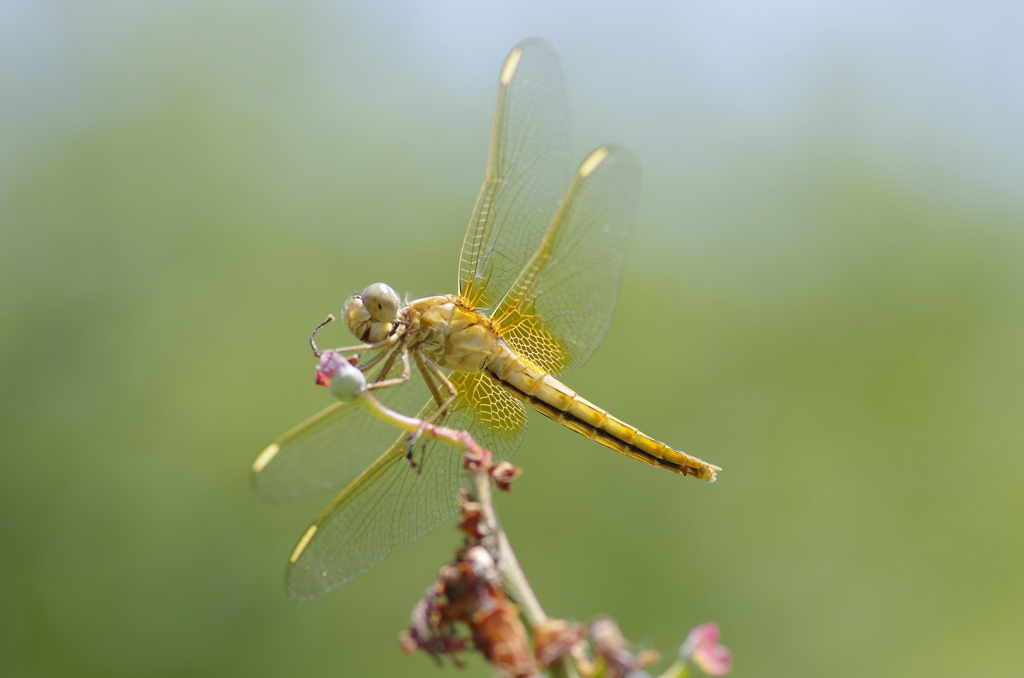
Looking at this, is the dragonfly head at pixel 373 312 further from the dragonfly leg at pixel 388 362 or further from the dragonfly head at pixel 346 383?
the dragonfly head at pixel 346 383

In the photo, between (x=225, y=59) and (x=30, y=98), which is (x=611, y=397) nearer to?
(x=225, y=59)

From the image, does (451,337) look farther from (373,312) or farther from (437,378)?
(373,312)

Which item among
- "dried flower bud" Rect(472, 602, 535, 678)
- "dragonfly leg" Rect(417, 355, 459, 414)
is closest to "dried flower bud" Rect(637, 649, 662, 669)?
"dried flower bud" Rect(472, 602, 535, 678)

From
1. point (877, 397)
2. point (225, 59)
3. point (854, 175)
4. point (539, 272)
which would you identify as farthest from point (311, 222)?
point (539, 272)

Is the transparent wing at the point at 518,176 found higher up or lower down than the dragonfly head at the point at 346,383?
higher up

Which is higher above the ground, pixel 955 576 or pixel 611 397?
pixel 611 397

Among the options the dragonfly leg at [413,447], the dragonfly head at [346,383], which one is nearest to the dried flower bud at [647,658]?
the dragonfly leg at [413,447]
